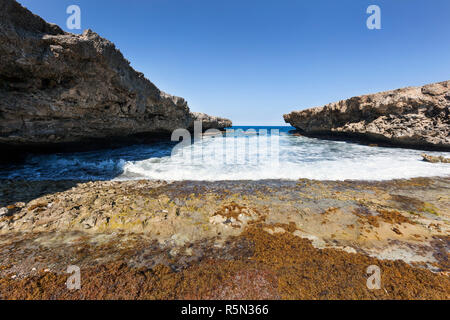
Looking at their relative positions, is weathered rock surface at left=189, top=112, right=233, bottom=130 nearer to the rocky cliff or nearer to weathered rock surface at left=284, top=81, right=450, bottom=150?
the rocky cliff

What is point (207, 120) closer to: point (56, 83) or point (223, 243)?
point (56, 83)

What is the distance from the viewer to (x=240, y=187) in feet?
16.3

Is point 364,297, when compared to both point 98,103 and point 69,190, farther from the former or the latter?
point 98,103

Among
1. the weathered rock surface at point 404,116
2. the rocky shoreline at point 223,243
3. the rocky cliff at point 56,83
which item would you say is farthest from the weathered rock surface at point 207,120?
the rocky shoreline at point 223,243

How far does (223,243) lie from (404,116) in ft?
49.2

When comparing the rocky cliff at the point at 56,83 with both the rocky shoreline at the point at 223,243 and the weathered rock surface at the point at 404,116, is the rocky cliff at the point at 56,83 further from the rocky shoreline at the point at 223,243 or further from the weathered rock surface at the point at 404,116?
the weathered rock surface at the point at 404,116

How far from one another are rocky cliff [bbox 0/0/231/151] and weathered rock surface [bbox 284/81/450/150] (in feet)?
50.7

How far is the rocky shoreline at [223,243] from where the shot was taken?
6.06 ft

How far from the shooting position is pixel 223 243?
2.62m

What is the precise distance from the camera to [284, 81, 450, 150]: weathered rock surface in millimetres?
10250

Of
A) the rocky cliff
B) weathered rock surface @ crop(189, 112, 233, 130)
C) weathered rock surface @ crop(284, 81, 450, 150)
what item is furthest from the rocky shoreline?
weathered rock surface @ crop(189, 112, 233, 130)
